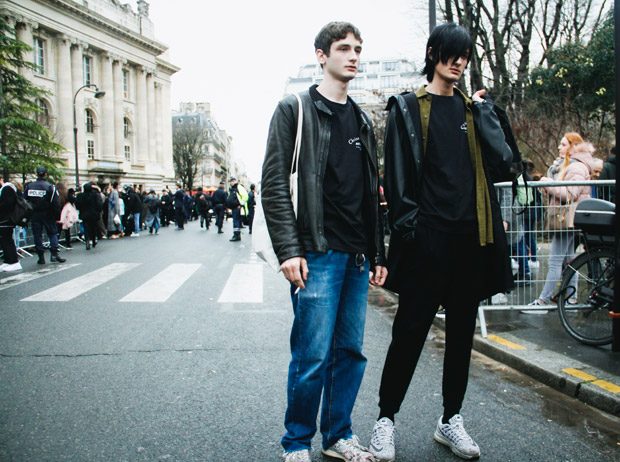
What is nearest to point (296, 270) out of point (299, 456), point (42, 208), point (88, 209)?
point (299, 456)

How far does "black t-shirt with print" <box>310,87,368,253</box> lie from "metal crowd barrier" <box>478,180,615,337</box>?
319 centimetres

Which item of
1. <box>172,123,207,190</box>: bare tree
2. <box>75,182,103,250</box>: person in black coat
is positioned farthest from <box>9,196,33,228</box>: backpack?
<box>172,123,207,190</box>: bare tree

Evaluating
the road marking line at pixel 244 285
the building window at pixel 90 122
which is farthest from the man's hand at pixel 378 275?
the building window at pixel 90 122

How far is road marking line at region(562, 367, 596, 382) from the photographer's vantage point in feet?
13.0

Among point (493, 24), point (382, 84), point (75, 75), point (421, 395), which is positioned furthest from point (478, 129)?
point (382, 84)

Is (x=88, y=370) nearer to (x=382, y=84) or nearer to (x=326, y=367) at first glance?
(x=326, y=367)

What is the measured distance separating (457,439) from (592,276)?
290 centimetres

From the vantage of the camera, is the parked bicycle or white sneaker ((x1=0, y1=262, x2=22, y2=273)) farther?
white sneaker ((x1=0, y1=262, x2=22, y2=273))

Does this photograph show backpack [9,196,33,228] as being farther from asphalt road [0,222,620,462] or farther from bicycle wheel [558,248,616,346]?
bicycle wheel [558,248,616,346]

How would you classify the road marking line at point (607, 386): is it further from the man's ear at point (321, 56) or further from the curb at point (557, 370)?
the man's ear at point (321, 56)

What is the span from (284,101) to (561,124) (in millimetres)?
17062

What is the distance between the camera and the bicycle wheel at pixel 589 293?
4.90m

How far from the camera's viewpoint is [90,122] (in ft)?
204

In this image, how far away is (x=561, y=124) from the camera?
1758 centimetres
